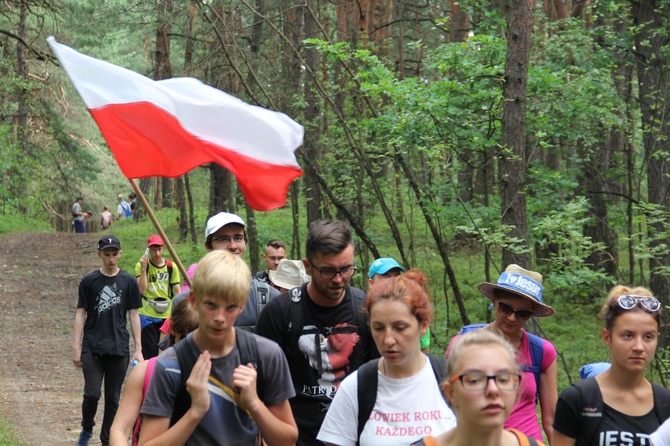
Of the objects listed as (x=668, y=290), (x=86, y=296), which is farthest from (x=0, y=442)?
(x=668, y=290)

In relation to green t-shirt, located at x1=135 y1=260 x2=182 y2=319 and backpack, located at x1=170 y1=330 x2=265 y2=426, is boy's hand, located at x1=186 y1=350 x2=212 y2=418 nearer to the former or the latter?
backpack, located at x1=170 y1=330 x2=265 y2=426

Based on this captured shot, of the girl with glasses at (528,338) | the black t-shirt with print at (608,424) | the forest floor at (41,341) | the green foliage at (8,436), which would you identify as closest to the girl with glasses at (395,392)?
the black t-shirt with print at (608,424)

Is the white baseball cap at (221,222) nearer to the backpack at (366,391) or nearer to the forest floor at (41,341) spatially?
the backpack at (366,391)

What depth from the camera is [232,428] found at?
12.7 ft

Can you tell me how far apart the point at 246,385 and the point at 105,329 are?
6016 mm

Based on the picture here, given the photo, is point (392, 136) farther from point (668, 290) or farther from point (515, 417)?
point (515, 417)

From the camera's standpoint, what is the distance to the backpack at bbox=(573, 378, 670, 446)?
420 centimetres

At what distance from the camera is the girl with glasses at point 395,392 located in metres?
3.81

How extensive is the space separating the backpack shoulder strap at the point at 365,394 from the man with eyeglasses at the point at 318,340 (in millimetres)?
862

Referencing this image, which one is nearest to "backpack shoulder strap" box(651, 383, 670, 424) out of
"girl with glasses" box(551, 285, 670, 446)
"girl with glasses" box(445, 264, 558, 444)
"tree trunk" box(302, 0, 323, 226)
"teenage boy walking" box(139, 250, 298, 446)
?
"girl with glasses" box(551, 285, 670, 446)

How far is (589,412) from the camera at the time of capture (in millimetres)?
4223

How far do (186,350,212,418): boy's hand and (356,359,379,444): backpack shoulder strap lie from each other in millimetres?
653

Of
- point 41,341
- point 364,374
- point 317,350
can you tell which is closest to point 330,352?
point 317,350

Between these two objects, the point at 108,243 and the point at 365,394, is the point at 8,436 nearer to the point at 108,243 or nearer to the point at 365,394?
the point at 108,243
